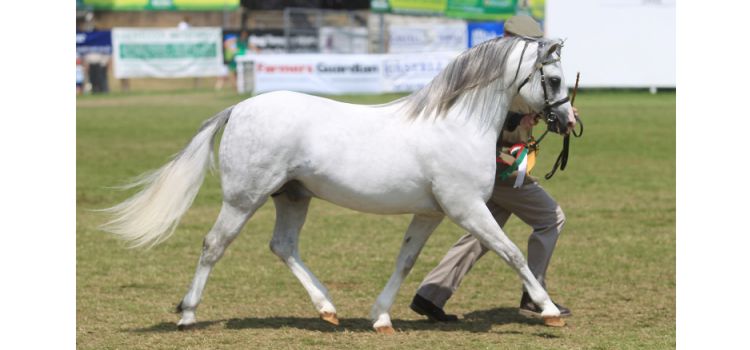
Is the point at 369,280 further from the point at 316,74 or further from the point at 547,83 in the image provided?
the point at 316,74

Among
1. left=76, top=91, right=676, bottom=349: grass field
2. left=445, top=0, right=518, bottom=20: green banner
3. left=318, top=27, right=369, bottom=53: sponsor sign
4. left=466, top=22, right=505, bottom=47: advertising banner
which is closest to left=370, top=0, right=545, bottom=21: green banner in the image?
left=445, top=0, right=518, bottom=20: green banner

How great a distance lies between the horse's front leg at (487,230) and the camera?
283 inches

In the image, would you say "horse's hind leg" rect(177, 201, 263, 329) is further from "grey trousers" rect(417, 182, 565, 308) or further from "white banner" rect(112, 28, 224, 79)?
"white banner" rect(112, 28, 224, 79)

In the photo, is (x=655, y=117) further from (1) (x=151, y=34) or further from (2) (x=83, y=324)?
(2) (x=83, y=324)

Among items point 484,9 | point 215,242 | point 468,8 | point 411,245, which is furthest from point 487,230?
point 484,9

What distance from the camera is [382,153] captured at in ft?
23.6

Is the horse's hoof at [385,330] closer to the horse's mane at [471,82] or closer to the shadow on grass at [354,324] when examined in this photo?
the shadow on grass at [354,324]

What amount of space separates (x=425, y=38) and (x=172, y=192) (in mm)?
31927

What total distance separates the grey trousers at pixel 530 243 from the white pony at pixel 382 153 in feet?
2.04

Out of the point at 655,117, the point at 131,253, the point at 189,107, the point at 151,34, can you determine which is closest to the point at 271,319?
the point at 131,253

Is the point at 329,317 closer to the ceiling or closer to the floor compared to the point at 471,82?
closer to the floor

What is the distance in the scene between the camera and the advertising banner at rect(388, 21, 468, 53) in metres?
38.5

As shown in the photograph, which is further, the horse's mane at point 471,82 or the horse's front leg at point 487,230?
the horse's mane at point 471,82

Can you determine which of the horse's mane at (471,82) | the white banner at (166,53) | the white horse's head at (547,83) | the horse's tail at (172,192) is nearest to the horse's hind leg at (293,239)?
the horse's tail at (172,192)
